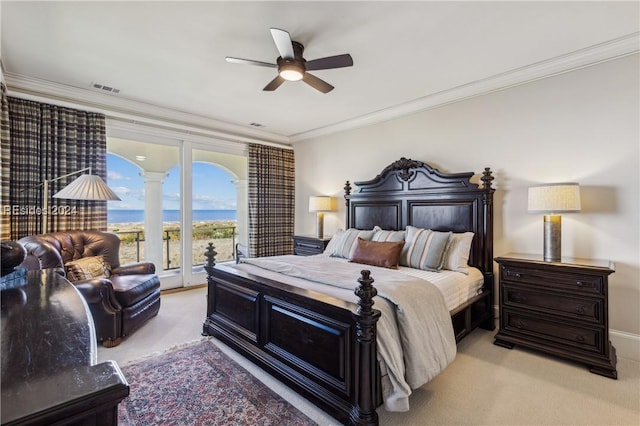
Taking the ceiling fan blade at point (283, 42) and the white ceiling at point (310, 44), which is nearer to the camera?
the ceiling fan blade at point (283, 42)

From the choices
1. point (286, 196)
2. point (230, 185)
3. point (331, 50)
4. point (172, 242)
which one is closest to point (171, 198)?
point (172, 242)

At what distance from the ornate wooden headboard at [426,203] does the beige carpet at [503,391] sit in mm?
1015

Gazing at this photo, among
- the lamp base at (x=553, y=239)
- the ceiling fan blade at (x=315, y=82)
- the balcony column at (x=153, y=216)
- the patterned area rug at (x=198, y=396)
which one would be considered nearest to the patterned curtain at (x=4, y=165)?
the balcony column at (x=153, y=216)

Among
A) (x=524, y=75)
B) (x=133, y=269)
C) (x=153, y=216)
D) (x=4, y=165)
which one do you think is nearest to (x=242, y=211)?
(x=153, y=216)

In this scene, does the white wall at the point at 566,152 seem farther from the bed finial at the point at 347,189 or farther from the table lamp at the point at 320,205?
the table lamp at the point at 320,205

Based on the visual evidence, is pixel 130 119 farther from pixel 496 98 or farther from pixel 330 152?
pixel 496 98

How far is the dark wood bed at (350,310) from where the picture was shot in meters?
1.80

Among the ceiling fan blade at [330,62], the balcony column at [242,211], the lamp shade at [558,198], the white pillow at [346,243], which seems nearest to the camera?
the ceiling fan blade at [330,62]

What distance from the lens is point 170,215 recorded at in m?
4.79

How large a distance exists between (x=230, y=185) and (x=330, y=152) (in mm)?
1904

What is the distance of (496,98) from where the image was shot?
352 cm

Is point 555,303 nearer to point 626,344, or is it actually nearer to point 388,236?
point 626,344

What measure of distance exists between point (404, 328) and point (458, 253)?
1580mm

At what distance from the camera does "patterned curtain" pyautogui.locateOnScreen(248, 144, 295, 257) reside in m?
5.53
